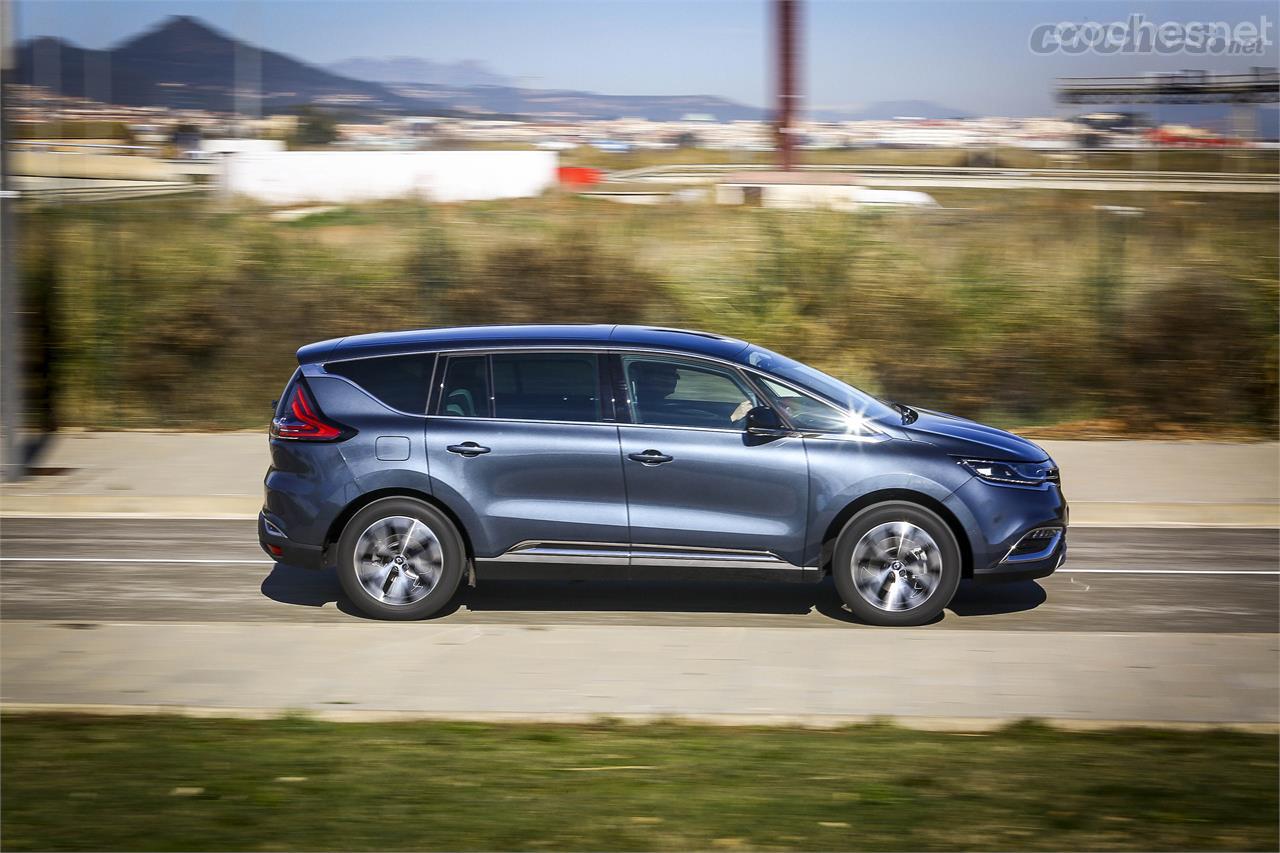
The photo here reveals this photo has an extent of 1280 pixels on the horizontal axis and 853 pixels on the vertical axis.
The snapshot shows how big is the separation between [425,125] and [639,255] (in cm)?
1454

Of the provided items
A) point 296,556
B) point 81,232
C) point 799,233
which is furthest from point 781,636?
point 81,232

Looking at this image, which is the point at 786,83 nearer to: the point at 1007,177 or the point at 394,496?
the point at 1007,177

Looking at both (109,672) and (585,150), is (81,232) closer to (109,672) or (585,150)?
(109,672)

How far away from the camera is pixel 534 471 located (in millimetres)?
7953

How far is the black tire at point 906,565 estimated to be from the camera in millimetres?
7883

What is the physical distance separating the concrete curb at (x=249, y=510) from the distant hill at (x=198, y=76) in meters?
12.1

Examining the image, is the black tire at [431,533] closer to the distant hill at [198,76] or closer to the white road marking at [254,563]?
the white road marking at [254,563]

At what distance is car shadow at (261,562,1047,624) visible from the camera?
8477 mm

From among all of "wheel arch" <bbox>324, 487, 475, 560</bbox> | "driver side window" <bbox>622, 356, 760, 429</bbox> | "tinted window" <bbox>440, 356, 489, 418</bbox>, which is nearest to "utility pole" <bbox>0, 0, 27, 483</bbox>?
"wheel arch" <bbox>324, 487, 475, 560</bbox>

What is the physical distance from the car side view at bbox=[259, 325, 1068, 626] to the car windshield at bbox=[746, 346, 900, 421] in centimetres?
4

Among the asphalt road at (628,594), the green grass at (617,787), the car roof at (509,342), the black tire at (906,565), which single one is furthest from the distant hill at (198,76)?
the green grass at (617,787)

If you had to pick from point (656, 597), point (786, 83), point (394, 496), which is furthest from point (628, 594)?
point (786, 83)

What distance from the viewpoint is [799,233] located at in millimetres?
16812

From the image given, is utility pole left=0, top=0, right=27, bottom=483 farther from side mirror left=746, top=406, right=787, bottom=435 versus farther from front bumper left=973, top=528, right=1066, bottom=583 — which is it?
front bumper left=973, top=528, right=1066, bottom=583
